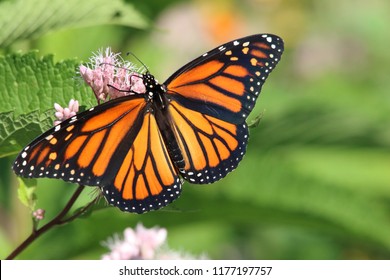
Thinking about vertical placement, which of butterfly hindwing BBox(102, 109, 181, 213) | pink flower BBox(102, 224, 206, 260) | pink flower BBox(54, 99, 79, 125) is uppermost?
pink flower BBox(54, 99, 79, 125)

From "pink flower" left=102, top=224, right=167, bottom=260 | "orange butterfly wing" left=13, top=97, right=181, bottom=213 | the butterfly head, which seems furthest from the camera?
"pink flower" left=102, top=224, right=167, bottom=260

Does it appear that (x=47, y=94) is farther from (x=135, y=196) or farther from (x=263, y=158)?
(x=263, y=158)

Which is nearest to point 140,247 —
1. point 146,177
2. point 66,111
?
point 146,177

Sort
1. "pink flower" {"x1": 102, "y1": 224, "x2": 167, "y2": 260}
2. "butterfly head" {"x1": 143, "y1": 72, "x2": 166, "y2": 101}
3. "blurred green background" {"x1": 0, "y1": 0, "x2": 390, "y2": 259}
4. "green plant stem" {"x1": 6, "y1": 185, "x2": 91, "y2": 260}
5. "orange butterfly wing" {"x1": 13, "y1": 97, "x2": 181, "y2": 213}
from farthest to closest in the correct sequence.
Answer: "blurred green background" {"x1": 0, "y1": 0, "x2": 390, "y2": 259} → "pink flower" {"x1": 102, "y1": 224, "x2": 167, "y2": 260} → "butterfly head" {"x1": 143, "y1": 72, "x2": 166, "y2": 101} → "orange butterfly wing" {"x1": 13, "y1": 97, "x2": 181, "y2": 213} → "green plant stem" {"x1": 6, "y1": 185, "x2": 91, "y2": 260}

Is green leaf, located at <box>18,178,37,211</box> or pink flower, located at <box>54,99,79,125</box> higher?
pink flower, located at <box>54,99,79,125</box>

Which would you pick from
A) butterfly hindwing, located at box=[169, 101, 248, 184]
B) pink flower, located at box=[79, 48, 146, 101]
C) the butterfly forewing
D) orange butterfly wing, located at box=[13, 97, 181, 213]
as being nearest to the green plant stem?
orange butterfly wing, located at box=[13, 97, 181, 213]

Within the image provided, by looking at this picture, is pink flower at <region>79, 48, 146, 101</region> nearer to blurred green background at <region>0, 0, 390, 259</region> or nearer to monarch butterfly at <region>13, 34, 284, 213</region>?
monarch butterfly at <region>13, 34, 284, 213</region>
